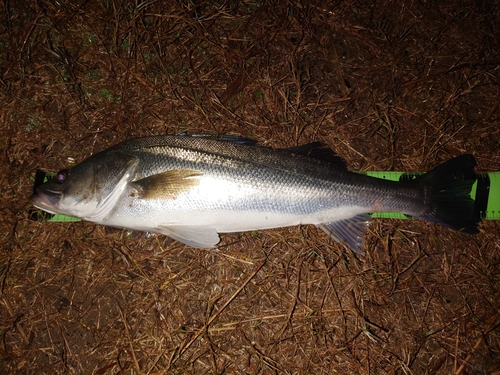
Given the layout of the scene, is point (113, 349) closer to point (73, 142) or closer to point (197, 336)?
point (197, 336)

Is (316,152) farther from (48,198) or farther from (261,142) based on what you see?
(48,198)

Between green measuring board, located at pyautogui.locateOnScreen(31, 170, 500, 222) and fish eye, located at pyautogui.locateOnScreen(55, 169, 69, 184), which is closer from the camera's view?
fish eye, located at pyautogui.locateOnScreen(55, 169, 69, 184)

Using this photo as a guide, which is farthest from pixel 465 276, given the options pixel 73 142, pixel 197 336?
pixel 73 142

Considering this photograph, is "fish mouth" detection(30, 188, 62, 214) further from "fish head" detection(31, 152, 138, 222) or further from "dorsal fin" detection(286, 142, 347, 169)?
"dorsal fin" detection(286, 142, 347, 169)

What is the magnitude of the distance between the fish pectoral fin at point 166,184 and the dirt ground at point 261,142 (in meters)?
0.67

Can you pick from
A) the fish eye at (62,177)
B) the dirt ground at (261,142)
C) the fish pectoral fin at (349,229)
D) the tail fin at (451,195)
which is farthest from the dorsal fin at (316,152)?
the fish eye at (62,177)

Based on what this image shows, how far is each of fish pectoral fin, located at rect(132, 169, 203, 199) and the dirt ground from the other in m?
0.67

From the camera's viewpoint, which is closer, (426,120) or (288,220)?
(288,220)

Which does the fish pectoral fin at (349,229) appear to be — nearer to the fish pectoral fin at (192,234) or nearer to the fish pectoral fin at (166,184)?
the fish pectoral fin at (192,234)

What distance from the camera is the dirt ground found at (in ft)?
9.17

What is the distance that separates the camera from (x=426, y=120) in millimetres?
3105

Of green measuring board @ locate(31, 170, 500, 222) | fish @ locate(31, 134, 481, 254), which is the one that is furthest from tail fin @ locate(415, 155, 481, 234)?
green measuring board @ locate(31, 170, 500, 222)

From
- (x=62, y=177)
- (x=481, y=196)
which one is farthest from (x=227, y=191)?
(x=481, y=196)

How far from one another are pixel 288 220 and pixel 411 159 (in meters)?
1.51
